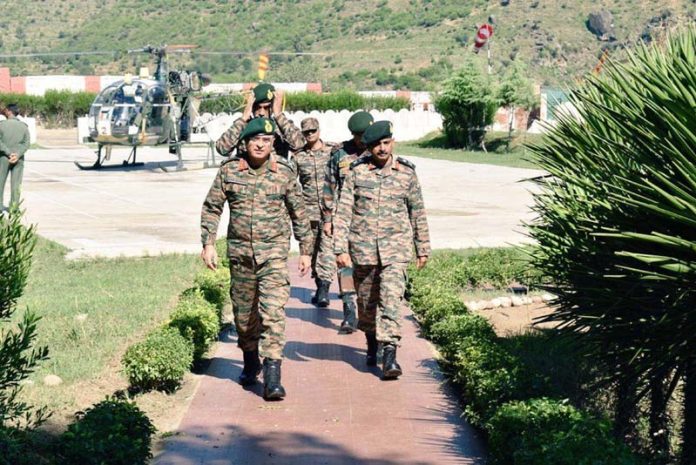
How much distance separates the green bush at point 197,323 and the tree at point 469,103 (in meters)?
32.1

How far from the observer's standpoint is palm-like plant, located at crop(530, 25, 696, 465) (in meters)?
5.32

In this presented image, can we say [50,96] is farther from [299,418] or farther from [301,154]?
[299,418]

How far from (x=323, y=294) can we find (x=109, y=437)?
5743 millimetres

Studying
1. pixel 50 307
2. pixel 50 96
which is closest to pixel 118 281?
pixel 50 307

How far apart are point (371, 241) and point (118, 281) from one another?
15.7 ft

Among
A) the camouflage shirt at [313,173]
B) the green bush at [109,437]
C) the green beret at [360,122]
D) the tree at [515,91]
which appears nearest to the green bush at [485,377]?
the green bush at [109,437]

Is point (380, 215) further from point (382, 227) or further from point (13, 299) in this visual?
point (13, 299)

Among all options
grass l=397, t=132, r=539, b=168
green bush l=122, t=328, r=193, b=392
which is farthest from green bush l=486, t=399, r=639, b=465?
grass l=397, t=132, r=539, b=168

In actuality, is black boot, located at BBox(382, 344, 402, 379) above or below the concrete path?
above

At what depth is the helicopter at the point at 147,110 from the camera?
97.1 ft

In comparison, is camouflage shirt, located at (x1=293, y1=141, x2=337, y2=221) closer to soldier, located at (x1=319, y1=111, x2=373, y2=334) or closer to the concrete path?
soldier, located at (x1=319, y1=111, x2=373, y2=334)

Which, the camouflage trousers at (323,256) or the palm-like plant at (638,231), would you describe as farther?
the camouflage trousers at (323,256)

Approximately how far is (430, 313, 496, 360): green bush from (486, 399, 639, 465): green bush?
180cm

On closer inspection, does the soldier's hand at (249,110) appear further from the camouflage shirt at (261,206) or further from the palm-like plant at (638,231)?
the palm-like plant at (638,231)
